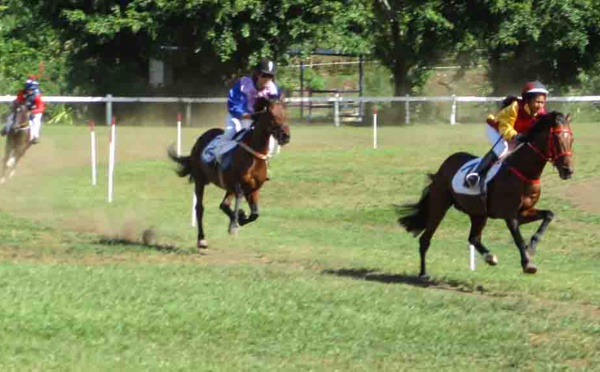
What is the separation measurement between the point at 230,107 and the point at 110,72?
96.8 feet

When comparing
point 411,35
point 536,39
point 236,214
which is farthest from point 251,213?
point 411,35

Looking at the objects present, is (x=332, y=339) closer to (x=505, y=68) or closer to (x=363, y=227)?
(x=363, y=227)

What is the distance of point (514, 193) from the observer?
51.0 feet

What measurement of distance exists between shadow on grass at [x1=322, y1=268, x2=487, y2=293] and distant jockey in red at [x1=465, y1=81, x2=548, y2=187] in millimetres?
1365

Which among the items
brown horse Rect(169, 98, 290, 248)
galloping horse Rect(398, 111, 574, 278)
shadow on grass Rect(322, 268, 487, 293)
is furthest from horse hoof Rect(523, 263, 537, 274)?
brown horse Rect(169, 98, 290, 248)

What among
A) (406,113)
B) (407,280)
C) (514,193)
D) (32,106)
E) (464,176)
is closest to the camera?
(514,193)

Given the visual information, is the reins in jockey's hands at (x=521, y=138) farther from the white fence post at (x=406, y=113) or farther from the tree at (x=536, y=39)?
the tree at (x=536, y=39)

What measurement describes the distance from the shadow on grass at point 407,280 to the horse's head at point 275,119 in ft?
8.02

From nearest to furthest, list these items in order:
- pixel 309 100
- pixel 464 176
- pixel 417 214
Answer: pixel 464 176, pixel 417 214, pixel 309 100

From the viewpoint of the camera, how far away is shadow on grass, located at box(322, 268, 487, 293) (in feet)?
49.7

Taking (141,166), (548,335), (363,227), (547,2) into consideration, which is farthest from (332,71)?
(548,335)

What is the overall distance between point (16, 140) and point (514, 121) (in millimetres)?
16588

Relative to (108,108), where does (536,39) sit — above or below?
above

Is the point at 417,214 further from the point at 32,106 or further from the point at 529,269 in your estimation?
the point at 32,106
